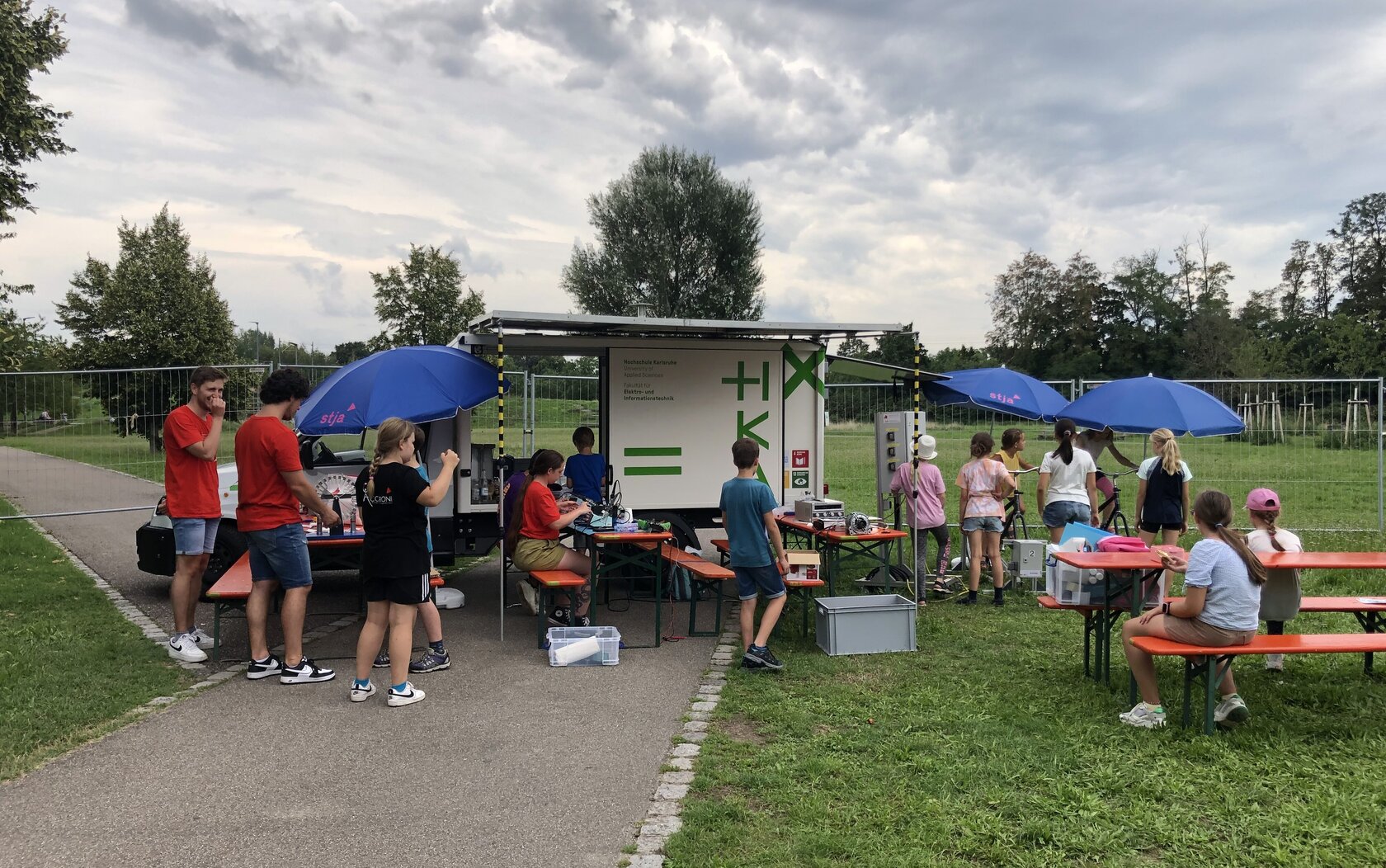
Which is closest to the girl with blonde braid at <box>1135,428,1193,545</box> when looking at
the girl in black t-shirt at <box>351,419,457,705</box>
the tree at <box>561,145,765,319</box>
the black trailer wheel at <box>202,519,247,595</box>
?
the girl in black t-shirt at <box>351,419,457,705</box>

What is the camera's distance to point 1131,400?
9125mm

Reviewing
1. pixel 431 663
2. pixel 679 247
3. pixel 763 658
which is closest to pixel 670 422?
pixel 763 658

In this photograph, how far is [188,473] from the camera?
20.0 ft

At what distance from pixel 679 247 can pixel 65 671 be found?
108ft

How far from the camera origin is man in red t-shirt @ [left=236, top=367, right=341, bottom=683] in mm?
5465

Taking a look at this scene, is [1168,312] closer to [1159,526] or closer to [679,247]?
[679,247]

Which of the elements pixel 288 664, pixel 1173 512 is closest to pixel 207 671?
pixel 288 664

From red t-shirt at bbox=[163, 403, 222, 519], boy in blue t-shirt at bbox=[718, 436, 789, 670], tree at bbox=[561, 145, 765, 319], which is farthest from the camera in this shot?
tree at bbox=[561, 145, 765, 319]

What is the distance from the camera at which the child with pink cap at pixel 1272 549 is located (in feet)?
17.3

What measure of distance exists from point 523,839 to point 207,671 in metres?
3.45

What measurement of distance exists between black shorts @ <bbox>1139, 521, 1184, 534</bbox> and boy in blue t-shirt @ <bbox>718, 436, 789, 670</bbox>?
351cm

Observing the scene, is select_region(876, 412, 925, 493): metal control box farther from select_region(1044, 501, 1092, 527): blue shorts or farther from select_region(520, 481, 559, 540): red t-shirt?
select_region(520, 481, 559, 540): red t-shirt

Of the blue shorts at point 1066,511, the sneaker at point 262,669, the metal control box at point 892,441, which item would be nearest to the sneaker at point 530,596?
the sneaker at point 262,669

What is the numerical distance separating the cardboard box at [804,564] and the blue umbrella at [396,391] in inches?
113
